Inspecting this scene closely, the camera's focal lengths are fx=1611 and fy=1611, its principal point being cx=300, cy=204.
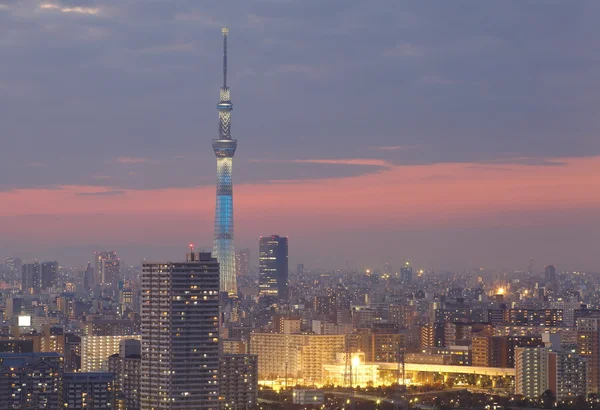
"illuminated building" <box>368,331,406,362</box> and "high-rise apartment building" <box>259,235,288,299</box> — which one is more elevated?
"high-rise apartment building" <box>259,235,288,299</box>

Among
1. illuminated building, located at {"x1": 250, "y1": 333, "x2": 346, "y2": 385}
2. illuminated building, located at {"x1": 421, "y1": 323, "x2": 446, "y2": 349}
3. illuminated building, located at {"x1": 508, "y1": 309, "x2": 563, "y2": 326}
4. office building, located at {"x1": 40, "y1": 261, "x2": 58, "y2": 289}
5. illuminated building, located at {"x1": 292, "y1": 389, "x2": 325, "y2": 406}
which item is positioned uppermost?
office building, located at {"x1": 40, "y1": 261, "x2": 58, "y2": 289}

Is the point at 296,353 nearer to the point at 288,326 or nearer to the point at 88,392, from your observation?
the point at 288,326

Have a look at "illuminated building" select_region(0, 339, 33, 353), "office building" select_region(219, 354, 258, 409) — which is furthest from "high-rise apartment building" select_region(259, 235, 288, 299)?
"office building" select_region(219, 354, 258, 409)

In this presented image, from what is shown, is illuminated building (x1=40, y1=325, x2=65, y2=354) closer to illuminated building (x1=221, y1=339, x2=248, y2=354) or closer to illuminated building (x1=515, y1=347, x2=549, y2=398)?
illuminated building (x1=221, y1=339, x2=248, y2=354)

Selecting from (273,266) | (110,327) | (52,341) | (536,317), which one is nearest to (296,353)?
(110,327)

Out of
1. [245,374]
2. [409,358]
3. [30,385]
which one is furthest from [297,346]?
[30,385]

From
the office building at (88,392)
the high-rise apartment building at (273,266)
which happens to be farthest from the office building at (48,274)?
the office building at (88,392)

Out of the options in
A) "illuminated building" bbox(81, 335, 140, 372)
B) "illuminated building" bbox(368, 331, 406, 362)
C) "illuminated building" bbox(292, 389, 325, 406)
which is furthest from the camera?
"illuminated building" bbox(368, 331, 406, 362)
